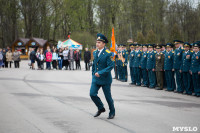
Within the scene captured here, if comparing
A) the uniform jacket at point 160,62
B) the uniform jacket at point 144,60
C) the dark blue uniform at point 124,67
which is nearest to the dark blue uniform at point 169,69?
the uniform jacket at point 160,62

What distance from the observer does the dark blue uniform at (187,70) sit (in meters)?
13.1

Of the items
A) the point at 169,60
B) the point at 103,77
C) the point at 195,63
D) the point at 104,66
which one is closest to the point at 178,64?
the point at 169,60

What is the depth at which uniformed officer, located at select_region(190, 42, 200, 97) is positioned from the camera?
12.5 metres

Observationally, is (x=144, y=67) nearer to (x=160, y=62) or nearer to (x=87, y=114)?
(x=160, y=62)

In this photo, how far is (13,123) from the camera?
7.63 metres

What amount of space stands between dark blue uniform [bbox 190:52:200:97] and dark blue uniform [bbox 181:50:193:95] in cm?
37

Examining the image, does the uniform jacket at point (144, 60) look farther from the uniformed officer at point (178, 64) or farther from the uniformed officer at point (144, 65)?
the uniformed officer at point (178, 64)

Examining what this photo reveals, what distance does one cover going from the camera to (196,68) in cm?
1255

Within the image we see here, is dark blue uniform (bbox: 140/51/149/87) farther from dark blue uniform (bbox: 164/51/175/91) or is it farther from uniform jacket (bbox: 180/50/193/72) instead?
uniform jacket (bbox: 180/50/193/72)

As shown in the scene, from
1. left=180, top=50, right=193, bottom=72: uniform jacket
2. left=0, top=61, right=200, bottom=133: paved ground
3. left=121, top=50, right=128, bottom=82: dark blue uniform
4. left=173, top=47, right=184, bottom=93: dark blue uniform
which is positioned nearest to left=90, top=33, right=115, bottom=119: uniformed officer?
left=0, top=61, right=200, bottom=133: paved ground

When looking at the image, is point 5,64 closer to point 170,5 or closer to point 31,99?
point 31,99

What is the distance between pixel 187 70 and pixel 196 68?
2.01 ft

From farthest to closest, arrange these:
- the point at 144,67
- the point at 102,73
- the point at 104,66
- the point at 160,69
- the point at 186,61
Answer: the point at 144,67 < the point at 160,69 < the point at 186,61 < the point at 104,66 < the point at 102,73

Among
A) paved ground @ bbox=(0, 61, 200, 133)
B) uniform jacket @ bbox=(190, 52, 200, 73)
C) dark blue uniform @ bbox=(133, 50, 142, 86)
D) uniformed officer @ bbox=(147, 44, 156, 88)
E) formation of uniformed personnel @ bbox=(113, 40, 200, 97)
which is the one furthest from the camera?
dark blue uniform @ bbox=(133, 50, 142, 86)
